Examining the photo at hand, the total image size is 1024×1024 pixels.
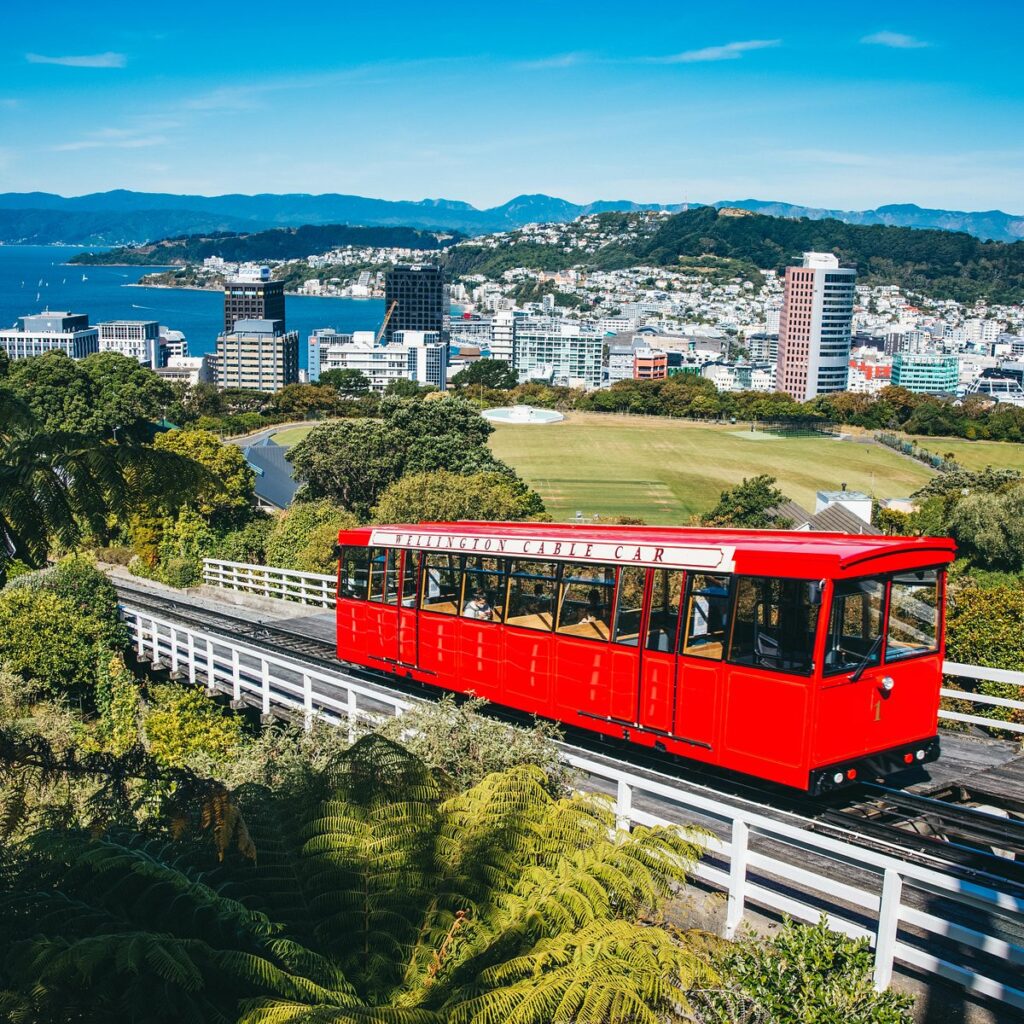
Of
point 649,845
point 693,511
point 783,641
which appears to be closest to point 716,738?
point 783,641

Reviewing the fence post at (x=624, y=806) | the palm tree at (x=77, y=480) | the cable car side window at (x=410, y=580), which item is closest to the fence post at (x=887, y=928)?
the fence post at (x=624, y=806)

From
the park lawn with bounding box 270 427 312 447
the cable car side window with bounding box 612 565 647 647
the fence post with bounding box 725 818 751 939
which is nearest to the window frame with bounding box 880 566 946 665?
the cable car side window with bounding box 612 565 647 647

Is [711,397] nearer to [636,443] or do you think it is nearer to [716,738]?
[636,443]

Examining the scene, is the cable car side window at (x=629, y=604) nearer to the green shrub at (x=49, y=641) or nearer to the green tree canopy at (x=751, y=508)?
the green shrub at (x=49, y=641)

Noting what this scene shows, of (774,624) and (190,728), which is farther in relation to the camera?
(190,728)

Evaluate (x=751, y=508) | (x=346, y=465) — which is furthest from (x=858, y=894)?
(x=751, y=508)

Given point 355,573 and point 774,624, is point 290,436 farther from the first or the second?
point 774,624
